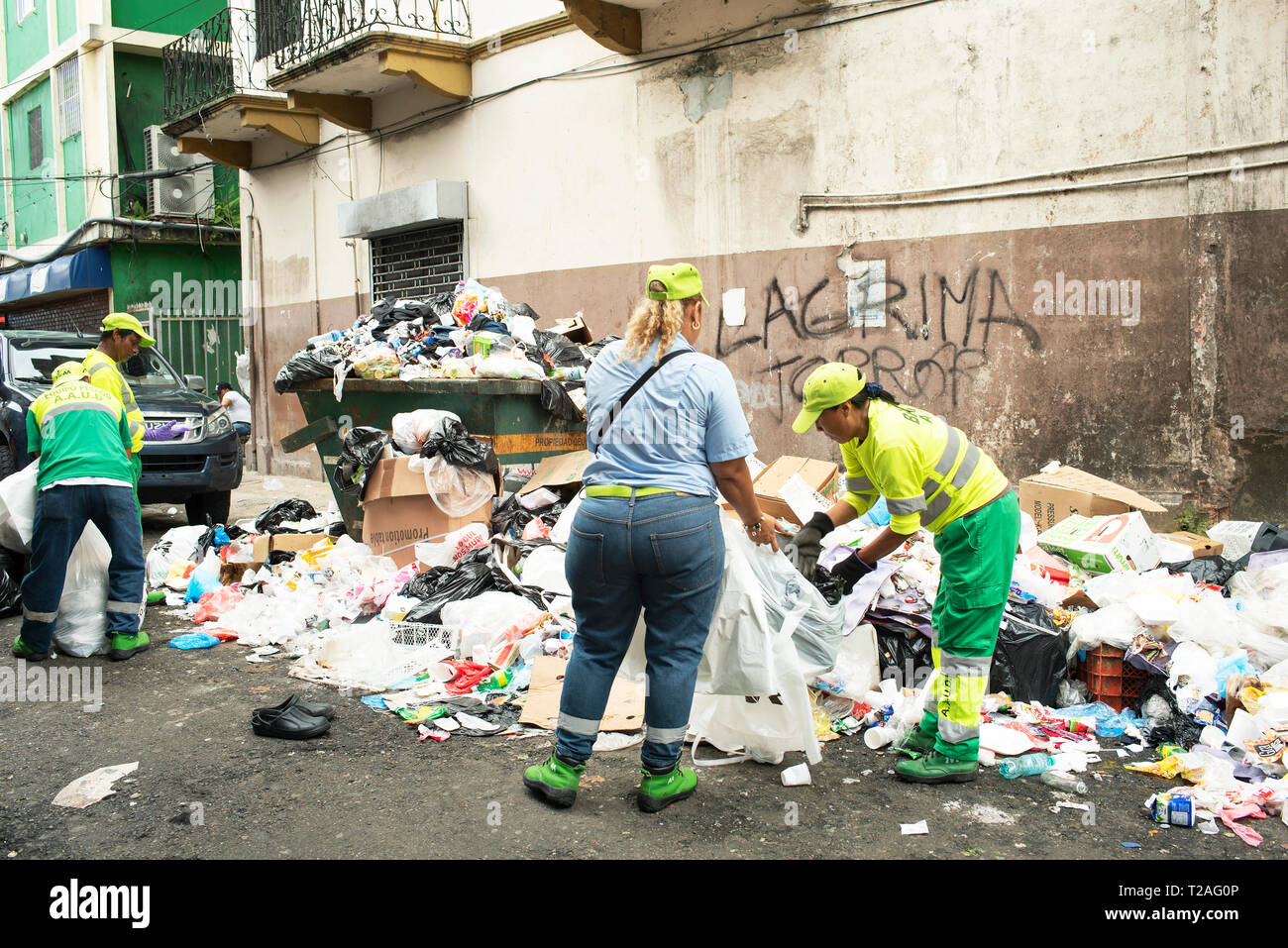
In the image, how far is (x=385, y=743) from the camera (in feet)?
12.7

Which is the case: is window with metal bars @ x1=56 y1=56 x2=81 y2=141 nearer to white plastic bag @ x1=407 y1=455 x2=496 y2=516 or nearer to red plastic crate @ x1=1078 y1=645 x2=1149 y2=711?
white plastic bag @ x1=407 y1=455 x2=496 y2=516

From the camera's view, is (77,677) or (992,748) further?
(77,677)

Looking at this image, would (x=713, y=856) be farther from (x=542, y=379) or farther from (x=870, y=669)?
(x=542, y=379)

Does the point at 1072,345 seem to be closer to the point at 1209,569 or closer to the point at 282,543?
the point at 1209,569

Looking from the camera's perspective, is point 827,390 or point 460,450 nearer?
point 827,390

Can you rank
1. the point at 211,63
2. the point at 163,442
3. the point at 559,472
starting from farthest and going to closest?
the point at 211,63, the point at 163,442, the point at 559,472

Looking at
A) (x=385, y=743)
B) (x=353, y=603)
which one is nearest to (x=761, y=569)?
(x=385, y=743)

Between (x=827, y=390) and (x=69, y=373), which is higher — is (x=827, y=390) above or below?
below

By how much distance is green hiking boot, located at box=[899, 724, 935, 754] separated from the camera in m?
3.57

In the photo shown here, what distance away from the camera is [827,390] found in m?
3.17

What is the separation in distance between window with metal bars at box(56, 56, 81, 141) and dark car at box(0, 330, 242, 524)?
1083 cm

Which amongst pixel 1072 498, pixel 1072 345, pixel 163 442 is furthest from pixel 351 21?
pixel 1072 498

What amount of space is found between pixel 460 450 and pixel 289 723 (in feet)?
8.19

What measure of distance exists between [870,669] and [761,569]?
937 mm
